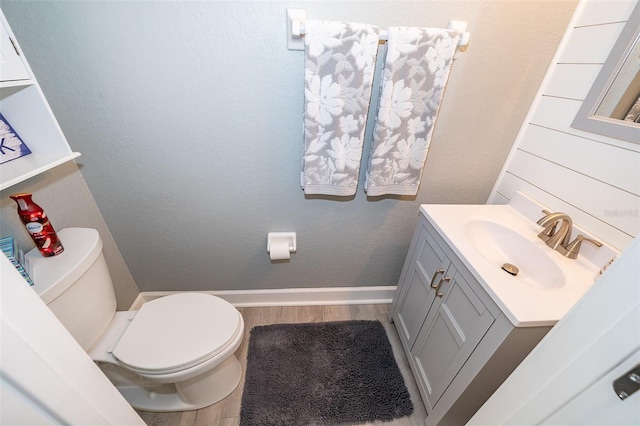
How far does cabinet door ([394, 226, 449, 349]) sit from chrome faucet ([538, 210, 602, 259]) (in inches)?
15.3

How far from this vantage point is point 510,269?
1053mm

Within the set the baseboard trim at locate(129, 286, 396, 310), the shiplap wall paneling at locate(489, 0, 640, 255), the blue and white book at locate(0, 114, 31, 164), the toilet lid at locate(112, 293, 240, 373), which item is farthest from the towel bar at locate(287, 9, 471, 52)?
the baseboard trim at locate(129, 286, 396, 310)

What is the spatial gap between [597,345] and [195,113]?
132 cm

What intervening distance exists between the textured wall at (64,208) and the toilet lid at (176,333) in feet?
1.33

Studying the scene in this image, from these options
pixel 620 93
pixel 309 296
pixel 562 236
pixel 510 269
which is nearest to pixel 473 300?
pixel 510 269

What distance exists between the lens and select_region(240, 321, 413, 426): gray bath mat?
1.22m

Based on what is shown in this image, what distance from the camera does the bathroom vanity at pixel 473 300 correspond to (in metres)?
0.77

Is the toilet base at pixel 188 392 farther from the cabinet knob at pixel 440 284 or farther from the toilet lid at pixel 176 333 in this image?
the cabinet knob at pixel 440 284

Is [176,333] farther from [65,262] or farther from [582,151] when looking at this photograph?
[582,151]

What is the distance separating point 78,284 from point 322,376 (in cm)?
114

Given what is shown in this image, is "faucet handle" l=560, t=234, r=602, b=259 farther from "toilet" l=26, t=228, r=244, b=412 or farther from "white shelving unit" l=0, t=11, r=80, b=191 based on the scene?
"white shelving unit" l=0, t=11, r=80, b=191

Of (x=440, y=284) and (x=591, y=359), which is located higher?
(x=591, y=359)

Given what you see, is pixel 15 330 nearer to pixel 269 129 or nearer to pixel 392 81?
pixel 269 129

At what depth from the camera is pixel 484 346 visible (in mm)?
831
